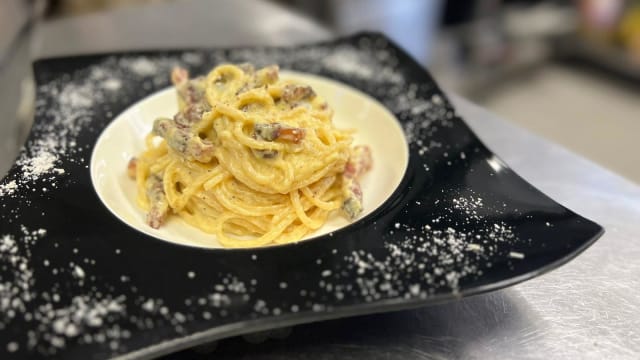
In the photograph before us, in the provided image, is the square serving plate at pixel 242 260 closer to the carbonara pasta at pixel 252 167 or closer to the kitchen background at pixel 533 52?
the carbonara pasta at pixel 252 167

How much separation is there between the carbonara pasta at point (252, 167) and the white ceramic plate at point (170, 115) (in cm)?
3

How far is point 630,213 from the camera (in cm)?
151

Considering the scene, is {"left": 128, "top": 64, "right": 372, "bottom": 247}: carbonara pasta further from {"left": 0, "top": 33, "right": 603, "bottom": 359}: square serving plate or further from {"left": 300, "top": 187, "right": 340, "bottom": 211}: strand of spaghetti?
{"left": 0, "top": 33, "right": 603, "bottom": 359}: square serving plate

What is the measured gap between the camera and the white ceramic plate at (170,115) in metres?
1.40

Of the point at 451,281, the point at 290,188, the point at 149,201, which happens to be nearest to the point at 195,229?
the point at 149,201

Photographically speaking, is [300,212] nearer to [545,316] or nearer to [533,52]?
[545,316]

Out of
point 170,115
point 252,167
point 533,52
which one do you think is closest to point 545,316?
point 252,167

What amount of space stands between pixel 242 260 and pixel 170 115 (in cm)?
84

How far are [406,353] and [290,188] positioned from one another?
18.0 inches

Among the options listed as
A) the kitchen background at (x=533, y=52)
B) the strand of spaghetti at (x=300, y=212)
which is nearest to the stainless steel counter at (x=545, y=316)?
the strand of spaghetti at (x=300, y=212)

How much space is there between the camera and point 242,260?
3.57 feet

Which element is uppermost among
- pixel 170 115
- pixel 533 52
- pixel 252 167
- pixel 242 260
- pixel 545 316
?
pixel 533 52

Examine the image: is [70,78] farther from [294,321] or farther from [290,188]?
[294,321]

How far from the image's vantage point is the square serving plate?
3.09ft
